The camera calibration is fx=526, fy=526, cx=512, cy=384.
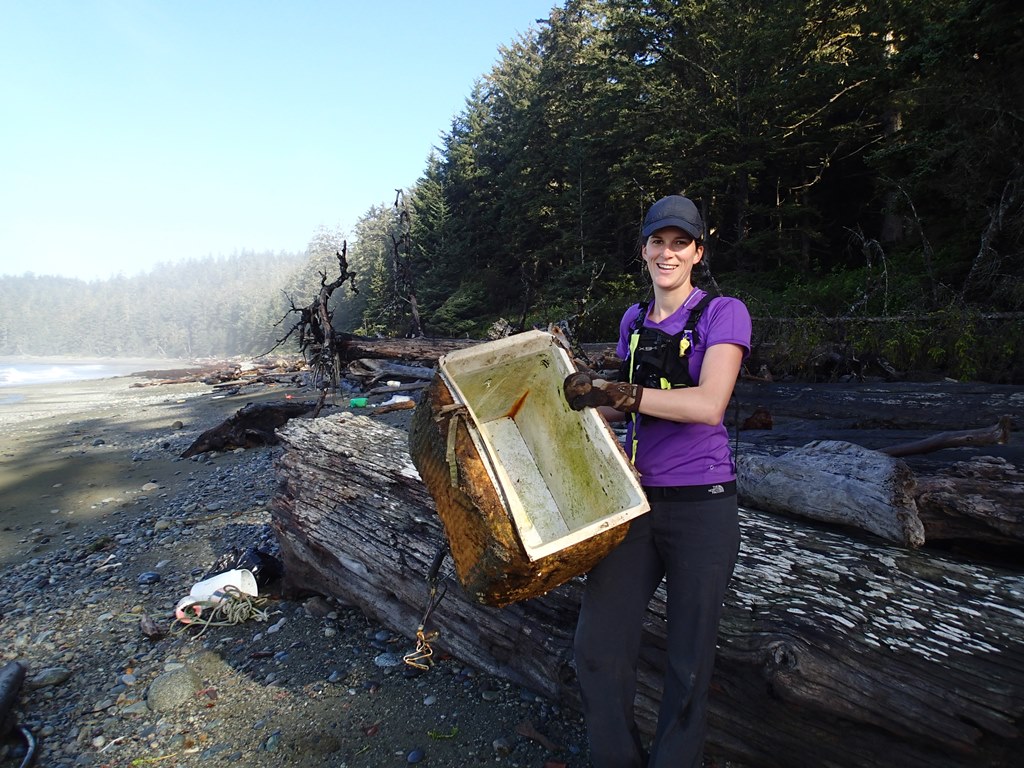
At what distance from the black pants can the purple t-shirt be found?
0.33 feet

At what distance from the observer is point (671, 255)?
195 centimetres

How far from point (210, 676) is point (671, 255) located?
3.69m

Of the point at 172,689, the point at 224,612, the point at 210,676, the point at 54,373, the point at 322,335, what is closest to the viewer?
the point at 172,689

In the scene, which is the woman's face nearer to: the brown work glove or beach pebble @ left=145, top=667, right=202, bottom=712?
the brown work glove

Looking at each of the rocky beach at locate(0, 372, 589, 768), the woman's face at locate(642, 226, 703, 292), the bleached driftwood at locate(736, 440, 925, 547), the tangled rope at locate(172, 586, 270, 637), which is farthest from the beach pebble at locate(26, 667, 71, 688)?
the bleached driftwood at locate(736, 440, 925, 547)

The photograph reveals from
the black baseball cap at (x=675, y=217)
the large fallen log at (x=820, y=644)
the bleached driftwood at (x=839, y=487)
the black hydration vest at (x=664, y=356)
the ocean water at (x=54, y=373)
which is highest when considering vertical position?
the black baseball cap at (x=675, y=217)

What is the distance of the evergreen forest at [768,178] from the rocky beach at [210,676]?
443 cm

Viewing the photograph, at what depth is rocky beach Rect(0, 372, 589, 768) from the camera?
267cm

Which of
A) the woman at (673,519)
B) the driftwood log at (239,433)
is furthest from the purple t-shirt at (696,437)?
the driftwood log at (239,433)

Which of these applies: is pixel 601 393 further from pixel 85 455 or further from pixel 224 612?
pixel 85 455

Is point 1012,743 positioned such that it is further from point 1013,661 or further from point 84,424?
point 84,424

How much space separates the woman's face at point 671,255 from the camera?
1.94 meters

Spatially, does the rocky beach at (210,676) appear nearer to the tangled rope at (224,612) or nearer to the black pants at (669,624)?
the tangled rope at (224,612)

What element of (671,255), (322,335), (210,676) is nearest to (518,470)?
(671,255)
